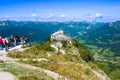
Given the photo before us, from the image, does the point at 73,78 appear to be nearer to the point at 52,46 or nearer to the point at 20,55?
the point at 20,55

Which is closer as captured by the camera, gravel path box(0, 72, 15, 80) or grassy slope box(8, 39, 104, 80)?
gravel path box(0, 72, 15, 80)

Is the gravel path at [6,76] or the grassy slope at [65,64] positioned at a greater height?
the gravel path at [6,76]

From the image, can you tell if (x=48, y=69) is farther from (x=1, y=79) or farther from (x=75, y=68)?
(x=1, y=79)

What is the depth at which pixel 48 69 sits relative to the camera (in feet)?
105

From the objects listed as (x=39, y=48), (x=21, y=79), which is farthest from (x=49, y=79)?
(x=39, y=48)

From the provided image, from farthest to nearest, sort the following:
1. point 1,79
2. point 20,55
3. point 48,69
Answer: point 20,55 < point 48,69 < point 1,79

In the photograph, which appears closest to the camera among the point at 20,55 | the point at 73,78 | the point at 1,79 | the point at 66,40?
the point at 1,79

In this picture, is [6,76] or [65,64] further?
[65,64]

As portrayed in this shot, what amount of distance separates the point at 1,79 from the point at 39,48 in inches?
1116

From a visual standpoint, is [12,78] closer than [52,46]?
Yes

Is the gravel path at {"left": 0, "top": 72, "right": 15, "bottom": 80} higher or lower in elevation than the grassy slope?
higher

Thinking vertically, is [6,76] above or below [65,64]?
above

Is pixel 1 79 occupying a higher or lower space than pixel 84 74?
higher

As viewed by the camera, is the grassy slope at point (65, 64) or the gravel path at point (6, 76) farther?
the grassy slope at point (65, 64)
